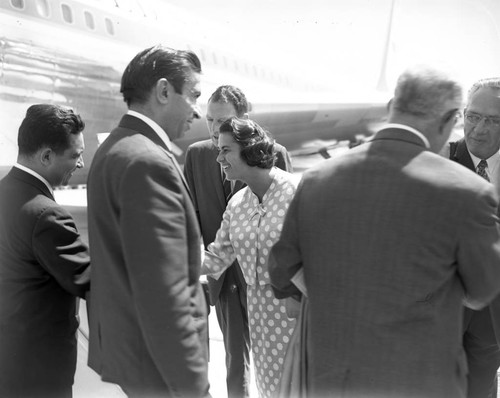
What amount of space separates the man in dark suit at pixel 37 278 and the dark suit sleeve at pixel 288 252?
0.61 metres

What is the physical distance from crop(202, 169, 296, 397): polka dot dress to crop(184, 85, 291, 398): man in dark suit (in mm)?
327

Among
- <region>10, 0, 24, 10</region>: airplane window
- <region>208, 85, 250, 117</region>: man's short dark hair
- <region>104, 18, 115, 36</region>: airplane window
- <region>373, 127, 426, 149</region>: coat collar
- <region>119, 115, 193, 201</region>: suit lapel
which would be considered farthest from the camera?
<region>104, 18, 115, 36</region>: airplane window

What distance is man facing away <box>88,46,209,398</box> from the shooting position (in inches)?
64.2

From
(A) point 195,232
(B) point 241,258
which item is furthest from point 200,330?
(B) point 241,258

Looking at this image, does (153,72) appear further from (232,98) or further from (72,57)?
(72,57)

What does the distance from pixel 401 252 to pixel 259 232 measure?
1142mm

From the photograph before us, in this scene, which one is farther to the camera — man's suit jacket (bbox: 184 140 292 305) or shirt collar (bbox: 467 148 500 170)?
man's suit jacket (bbox: 184 140 292 305)

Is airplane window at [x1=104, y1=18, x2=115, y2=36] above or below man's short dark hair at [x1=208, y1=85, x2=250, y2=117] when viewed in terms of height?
below

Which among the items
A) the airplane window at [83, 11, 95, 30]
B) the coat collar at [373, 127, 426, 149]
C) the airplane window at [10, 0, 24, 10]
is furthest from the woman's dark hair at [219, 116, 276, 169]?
the airplane window at [83, 11, 95, 30]

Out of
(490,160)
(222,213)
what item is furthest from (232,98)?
(490,160)

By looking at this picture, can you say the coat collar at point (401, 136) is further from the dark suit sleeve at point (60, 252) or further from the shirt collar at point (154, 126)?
the dark suit sleeve at point (60, 252)

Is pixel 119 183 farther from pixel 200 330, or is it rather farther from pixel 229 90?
pixel 229 90

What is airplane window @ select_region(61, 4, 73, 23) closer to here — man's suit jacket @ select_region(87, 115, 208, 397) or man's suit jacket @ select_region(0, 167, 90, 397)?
man's suit jacket @ select_region(0, 167, 90, 397)

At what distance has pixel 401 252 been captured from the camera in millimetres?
1652
